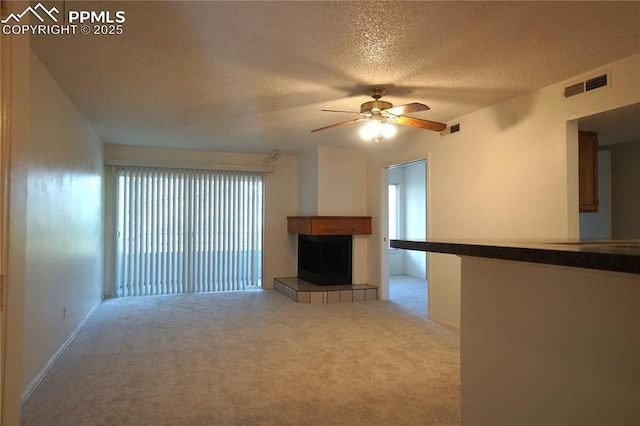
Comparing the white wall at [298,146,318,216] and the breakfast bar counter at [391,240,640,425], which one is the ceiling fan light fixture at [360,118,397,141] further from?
the white wall at [298,146,318,216]

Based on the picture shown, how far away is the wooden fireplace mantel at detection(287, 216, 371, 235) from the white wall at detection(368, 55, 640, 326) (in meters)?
1.40

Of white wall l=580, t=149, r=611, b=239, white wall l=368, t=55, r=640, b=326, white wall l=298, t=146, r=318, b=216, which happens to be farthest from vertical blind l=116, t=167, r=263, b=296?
white wall l=580, t=149, r=611, b=239

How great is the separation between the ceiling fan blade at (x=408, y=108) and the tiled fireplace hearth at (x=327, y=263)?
291 centimetres

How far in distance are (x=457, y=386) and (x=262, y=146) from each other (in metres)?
4.42

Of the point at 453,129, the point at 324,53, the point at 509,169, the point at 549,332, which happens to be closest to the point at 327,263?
the point at 453,129

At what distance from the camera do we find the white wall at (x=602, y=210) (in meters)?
4.84

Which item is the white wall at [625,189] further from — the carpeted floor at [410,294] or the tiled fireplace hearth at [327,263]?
the tiled fireplace hearth at [327,263]

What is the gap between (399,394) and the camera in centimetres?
265

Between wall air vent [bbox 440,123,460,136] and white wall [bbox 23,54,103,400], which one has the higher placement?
wall air vent [bbox 440,123,460,136]

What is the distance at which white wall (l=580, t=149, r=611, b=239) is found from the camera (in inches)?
190

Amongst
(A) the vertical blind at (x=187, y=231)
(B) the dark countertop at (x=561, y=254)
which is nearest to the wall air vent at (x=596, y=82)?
(B) the dark countertop at (x=561, y=254)

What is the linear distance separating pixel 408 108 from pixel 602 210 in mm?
3482

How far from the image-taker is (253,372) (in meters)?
3.02

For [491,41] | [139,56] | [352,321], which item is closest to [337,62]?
[491,41]
